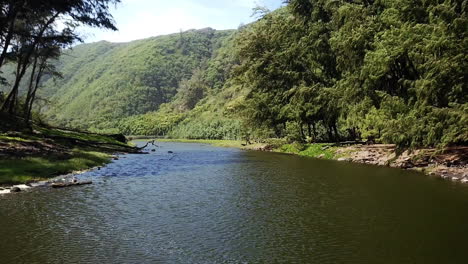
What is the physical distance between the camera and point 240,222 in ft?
70.6

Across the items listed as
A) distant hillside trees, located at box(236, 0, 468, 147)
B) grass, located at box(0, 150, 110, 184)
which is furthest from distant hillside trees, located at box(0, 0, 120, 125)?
distant hillside trees, located at box(236, 0, 468, 147)

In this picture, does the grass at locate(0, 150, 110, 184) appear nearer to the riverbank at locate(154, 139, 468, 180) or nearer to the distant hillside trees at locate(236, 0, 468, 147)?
the distant hillside trees at locate(236, 0, 468, 147)

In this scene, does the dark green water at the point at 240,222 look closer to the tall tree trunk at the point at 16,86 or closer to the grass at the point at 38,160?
the grass at the point at 38,160

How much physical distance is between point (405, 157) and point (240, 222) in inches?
1183

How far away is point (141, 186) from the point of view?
107 feet

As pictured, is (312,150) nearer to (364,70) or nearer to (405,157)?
(364,70)

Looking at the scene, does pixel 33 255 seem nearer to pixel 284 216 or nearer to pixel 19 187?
pixel 284 216

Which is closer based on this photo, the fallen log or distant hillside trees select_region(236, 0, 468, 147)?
the fallen log

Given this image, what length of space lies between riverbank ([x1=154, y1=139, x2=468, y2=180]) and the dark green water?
4087mm

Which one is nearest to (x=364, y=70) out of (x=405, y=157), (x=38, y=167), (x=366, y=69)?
(x=366, y=69)

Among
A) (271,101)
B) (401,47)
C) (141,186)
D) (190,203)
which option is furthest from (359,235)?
(271,101)

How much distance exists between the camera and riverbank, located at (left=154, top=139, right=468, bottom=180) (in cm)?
3675

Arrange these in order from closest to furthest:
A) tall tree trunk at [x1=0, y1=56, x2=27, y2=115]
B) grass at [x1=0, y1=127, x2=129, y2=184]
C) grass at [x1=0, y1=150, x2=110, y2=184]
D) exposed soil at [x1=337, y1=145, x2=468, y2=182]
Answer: grass at [x1=0, y1=150, x2=110, y2=184]
grass at [x1=0, y1=127, x2=129, y2=184]
exposed soil at [x1=337, y1=145, x2=468, y2=182]
tall tree trunk at [x1=0, y1=56, x2=27, y2=115]

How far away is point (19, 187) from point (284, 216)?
2064 cm
